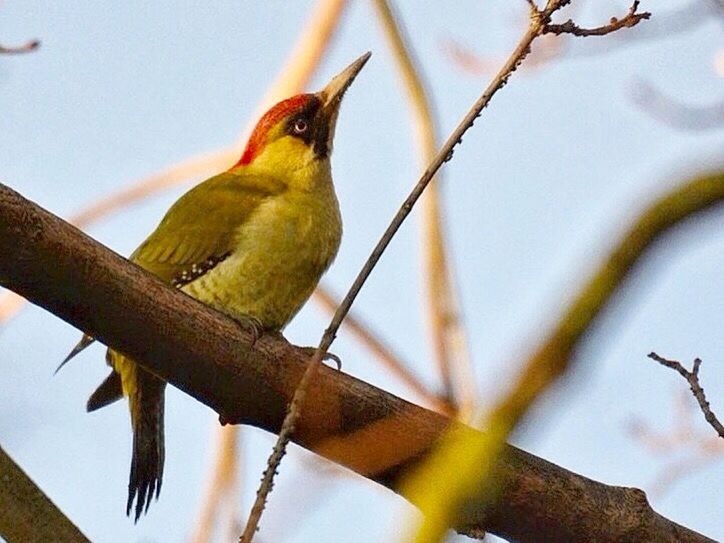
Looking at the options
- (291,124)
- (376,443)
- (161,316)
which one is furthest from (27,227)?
(291,124)

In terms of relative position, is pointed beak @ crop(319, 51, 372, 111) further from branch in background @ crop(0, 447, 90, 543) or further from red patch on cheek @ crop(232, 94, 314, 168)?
branch in background @ crop(0, 447, 90, 543)

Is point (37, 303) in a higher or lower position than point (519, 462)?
lower

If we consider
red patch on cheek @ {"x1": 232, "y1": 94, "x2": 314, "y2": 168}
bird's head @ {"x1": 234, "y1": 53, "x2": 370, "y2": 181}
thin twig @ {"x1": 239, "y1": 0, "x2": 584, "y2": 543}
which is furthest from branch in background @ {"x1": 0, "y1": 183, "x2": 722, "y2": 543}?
red patch on cheek @ {"x1": 232, "y1": 94, "x2": 314, "y2": 168}

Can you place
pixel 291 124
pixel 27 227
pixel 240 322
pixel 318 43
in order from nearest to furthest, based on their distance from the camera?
pixel 27 227 → pixel 240 322 → pixel 291 124 → pixel 318 43

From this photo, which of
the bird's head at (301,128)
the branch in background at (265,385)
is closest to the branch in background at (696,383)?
the branch in background at (265,385)

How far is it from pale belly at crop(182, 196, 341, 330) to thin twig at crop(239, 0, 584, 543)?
193cm

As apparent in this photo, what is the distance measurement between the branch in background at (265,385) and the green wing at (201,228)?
48.9 inches

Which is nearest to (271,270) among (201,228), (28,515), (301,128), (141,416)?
(201,228)

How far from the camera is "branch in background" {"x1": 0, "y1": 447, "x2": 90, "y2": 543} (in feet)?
8.98

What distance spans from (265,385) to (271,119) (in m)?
2.33

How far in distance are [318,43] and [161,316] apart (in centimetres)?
369

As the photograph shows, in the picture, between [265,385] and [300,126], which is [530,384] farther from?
[300,126]

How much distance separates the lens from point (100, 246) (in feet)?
9.05

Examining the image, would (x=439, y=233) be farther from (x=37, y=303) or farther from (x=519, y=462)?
(x=37, y=303)
